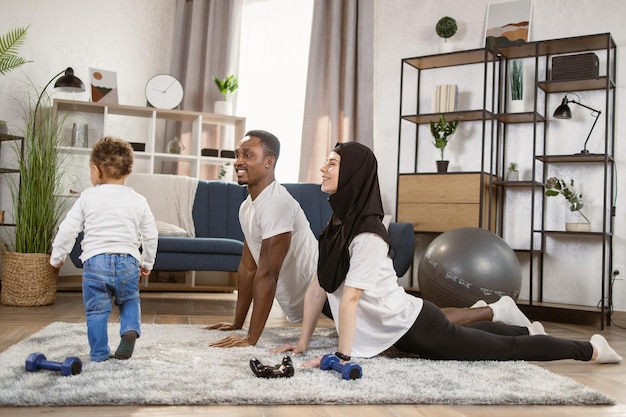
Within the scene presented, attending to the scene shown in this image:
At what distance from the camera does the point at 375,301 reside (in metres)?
2.25

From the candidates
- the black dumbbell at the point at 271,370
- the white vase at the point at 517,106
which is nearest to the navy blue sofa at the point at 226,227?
the white vase at the point at 517,106

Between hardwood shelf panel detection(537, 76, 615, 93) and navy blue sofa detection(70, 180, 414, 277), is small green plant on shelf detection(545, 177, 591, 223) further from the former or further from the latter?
navy blue sofa detection(70, 180, 414, 277)

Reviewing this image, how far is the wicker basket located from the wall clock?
1.97 m

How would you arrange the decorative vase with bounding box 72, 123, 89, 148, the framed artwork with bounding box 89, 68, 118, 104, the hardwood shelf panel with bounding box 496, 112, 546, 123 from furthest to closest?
the framed artwork with bounding box 89, 68, 118, 104 < the decorative vase with bounding box 72, 123, 89, 148 < the hardwood shelf panel with bounding box 496, 112, 546, 123

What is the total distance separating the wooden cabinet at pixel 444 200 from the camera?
4.47 meters

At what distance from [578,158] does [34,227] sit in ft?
11.9

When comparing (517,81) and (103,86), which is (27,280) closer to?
(103,86)

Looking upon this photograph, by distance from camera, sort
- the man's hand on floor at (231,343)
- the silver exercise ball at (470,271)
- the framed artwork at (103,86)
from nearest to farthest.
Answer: the man's hand on floor at (231,343), the silver exercise ball at (470,271), the framed artwork at (103,86)

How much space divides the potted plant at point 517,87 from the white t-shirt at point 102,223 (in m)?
3.31

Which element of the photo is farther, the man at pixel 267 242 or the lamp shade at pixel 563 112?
the lamp shade at pixel 563 112

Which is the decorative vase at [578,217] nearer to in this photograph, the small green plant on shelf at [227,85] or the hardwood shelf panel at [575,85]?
the hardwood shelf panel at [575,85]

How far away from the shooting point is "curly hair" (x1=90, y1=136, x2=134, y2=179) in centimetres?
219

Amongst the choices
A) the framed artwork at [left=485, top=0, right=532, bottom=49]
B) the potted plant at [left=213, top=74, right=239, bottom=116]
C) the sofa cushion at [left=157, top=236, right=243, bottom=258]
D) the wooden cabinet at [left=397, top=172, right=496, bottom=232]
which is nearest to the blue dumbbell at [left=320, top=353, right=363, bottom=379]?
the sofa cushion at [left=157, top=236, right=243, bottom=258]

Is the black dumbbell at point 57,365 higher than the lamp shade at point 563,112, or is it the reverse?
the lamp shade at point 563,112
